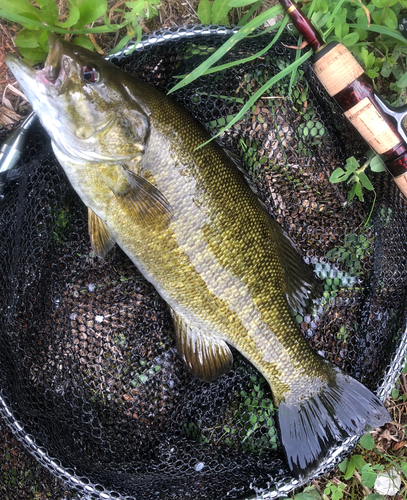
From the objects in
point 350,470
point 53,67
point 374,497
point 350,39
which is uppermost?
point 53,67

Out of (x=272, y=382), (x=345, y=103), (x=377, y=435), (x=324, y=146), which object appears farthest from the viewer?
(x=377, y=435)

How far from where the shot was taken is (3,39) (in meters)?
2.21

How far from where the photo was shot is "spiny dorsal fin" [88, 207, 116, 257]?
Answer: 1.92 m

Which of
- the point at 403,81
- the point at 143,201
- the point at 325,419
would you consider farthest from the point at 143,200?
the point at 403,81

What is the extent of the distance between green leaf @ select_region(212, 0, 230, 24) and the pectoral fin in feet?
3.18

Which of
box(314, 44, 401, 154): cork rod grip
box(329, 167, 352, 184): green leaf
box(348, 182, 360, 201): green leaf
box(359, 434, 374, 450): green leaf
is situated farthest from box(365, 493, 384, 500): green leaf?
box(314, 44, 401, 154): cork rod grip

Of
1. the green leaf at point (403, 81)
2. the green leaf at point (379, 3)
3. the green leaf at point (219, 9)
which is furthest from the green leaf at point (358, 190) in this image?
the green leaf at point (219, 9)

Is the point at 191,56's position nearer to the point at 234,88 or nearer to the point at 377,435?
the point at 234,88

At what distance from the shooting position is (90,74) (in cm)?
167

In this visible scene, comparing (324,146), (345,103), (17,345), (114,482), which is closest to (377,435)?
(114,482)

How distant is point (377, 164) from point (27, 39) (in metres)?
1.83

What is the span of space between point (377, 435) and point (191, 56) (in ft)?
7.75

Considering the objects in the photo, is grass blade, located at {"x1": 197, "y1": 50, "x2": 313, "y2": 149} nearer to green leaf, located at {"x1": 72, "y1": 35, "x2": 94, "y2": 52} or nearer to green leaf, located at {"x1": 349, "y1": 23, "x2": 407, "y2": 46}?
green leaf, located at {"x1": 349, "y1": 23, "x2": 407, "y2": 46}

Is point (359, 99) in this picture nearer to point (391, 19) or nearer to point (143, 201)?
point (391, 19)
